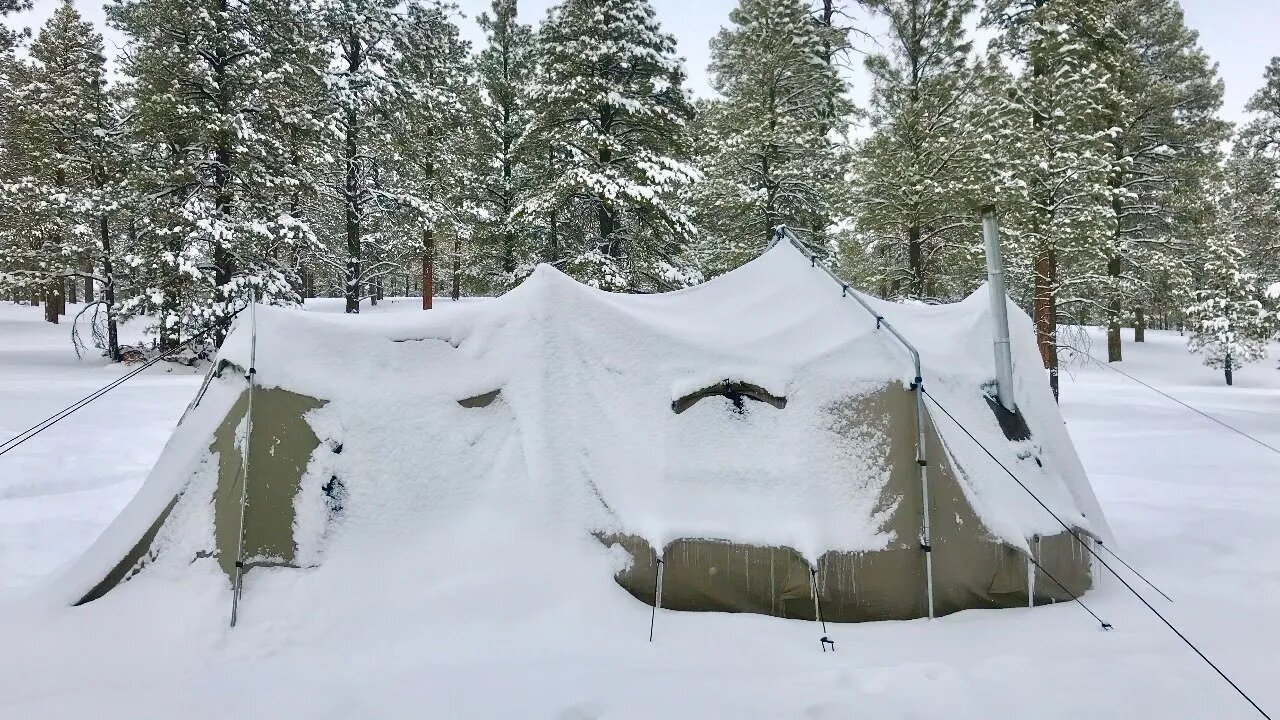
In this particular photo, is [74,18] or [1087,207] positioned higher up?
[74,18]

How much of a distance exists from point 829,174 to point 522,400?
521 inches

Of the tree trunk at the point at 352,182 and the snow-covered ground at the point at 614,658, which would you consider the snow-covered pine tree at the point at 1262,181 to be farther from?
the tree trunk at the point at 352,182

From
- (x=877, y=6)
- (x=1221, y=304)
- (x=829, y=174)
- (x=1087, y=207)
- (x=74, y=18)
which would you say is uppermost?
(x=74, y=18)

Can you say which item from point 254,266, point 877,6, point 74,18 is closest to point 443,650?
point 254,266

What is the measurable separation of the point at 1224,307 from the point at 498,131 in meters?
25.2

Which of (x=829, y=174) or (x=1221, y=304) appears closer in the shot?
(x=829, y=174)

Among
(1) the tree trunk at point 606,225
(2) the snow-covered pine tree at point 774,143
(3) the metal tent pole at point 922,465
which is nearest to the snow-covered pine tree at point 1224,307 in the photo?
(2) the snow-covered pine tree at point 774,143

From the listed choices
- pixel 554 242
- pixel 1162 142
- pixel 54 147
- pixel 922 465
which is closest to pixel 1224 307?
pixel 1162 142

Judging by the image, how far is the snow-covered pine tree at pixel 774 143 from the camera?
49.8 ft

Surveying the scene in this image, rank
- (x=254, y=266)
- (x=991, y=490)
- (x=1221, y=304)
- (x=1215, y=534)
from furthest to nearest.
Result: 1. (x=1221, y=304)
2. (x=254, y=266)
3. (x=1215, y=534)
4. (x=991, y=490)

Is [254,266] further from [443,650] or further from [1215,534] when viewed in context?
[1215,534]

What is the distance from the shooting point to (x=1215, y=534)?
6414mm

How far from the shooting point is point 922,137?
48.3ft

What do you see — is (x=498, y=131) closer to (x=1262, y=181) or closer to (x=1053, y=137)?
(x=1053, y=137)
